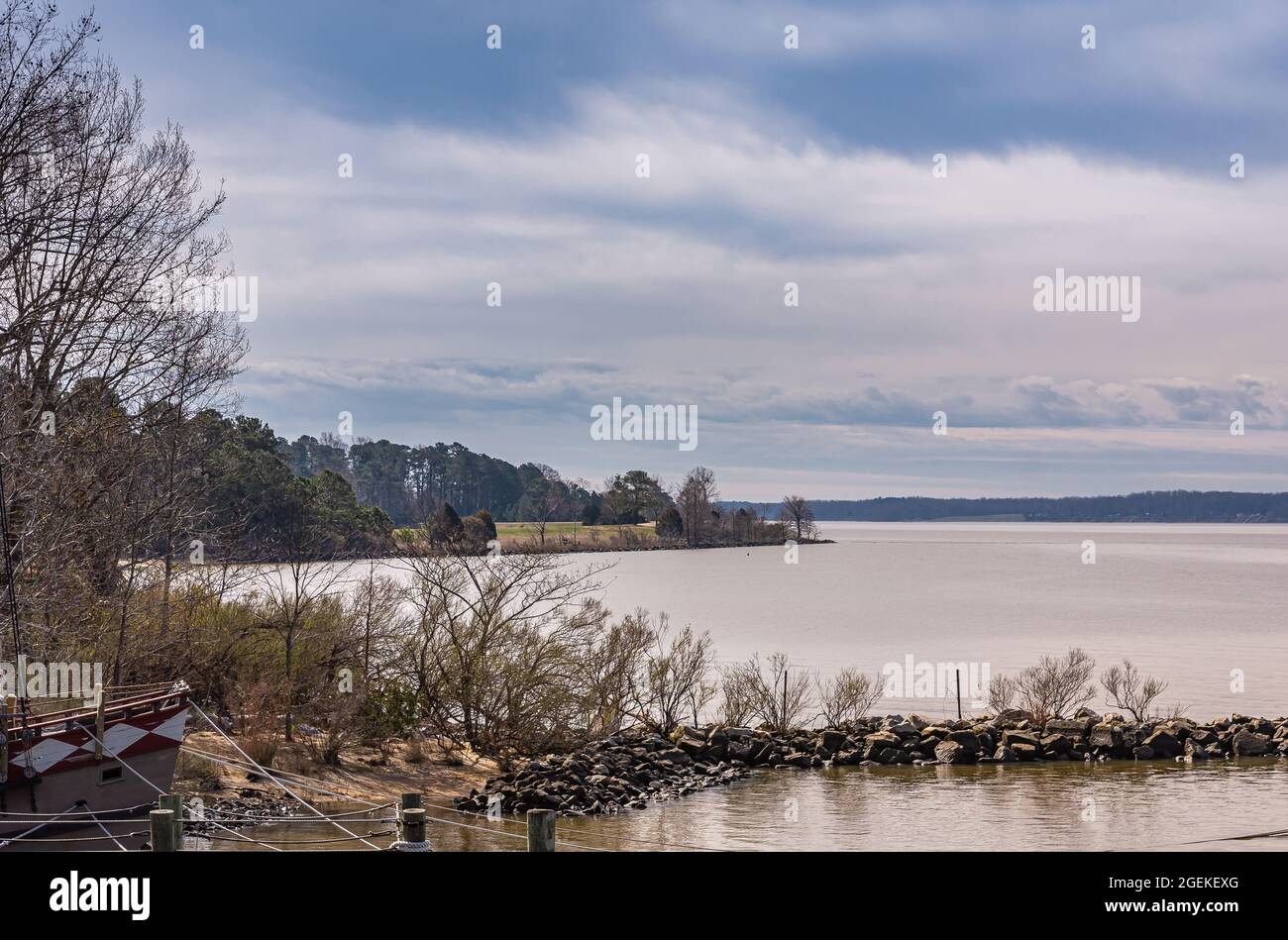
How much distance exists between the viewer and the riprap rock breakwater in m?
31.1

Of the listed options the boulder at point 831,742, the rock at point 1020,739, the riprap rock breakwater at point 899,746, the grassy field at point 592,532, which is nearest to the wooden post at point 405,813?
the riprap rock breakwater at point 899,746

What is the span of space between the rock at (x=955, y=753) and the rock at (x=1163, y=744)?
5.88 meters

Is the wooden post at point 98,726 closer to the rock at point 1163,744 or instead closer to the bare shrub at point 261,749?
the bare shrub at point 261,749

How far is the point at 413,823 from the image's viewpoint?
456 inches

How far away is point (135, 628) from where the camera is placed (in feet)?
88.2

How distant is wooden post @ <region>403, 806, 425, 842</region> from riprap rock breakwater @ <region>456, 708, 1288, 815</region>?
17636 millimetres

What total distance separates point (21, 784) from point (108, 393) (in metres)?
16.8

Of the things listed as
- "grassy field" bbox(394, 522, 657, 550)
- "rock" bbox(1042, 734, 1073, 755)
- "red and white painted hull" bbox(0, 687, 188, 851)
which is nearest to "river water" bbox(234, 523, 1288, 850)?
"rock" bbox(1042, 734, 1073, 755)

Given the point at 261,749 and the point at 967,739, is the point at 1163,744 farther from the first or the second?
the point at 261,749

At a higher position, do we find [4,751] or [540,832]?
[4,751]

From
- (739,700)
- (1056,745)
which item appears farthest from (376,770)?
(1056,745)

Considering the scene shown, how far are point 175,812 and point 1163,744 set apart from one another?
34.1 m

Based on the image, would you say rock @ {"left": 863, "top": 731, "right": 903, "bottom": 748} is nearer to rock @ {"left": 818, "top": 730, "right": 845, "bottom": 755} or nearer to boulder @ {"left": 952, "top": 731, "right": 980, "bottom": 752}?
rock @ {"left": 818, "top": 730, "right": 845, "bottom": 755}
